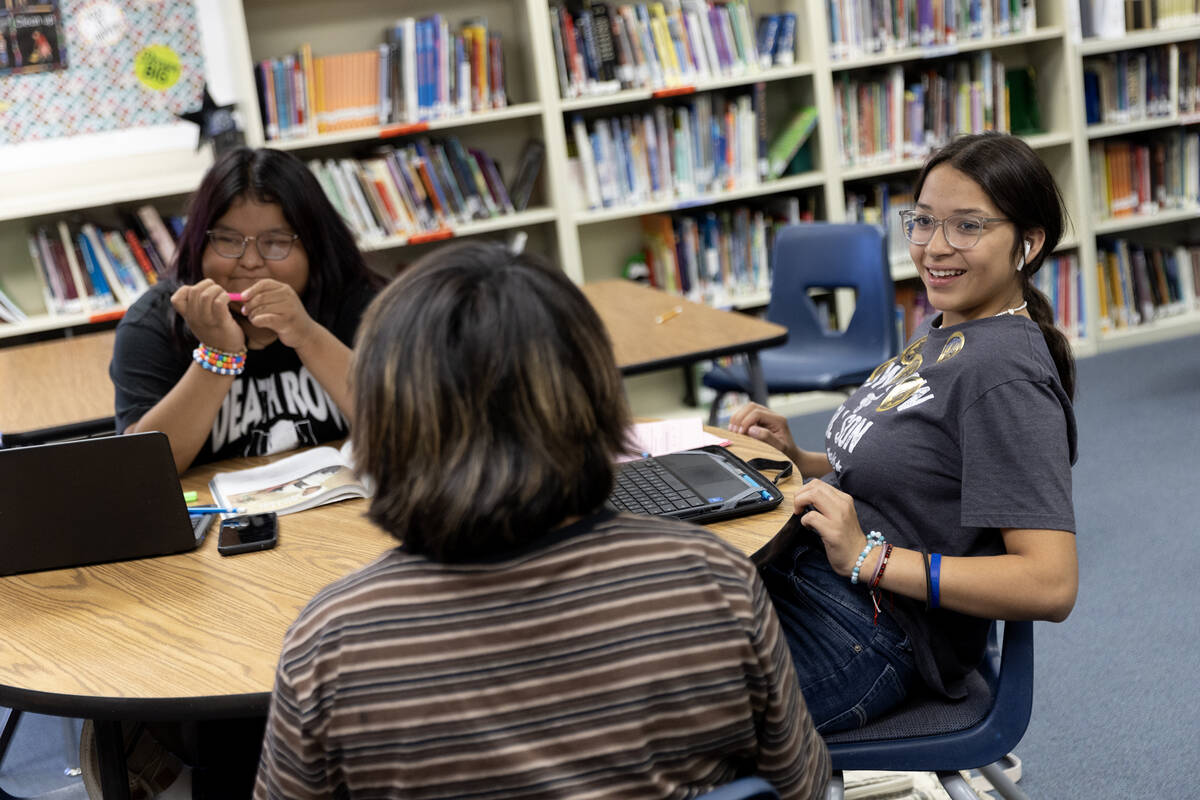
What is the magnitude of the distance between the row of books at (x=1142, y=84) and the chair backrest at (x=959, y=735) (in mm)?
3777

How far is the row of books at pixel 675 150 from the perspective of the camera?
4004 mm

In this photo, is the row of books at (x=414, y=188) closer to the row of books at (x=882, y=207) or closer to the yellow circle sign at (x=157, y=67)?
the yellow circle sign at (x=157, y=67)

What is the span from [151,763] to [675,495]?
717mm

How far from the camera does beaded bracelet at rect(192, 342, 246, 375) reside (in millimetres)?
1765

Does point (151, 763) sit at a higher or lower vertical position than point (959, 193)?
lower

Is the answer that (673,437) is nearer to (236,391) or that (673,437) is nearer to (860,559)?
(860,559)

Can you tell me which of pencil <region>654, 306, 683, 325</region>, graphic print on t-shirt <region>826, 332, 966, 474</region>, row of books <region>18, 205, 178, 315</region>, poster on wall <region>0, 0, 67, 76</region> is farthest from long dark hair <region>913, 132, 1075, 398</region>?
poster on wall <region>0, 0, 67, 76</region>

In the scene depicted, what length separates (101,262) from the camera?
11.9 feet

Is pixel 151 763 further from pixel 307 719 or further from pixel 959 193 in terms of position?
pixel 959 193

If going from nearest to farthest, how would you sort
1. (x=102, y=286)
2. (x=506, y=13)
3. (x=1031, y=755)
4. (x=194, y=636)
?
(x=194, y=636) → (x=1031, y=755) → (x=102, y=286) → (x=506, y=13)

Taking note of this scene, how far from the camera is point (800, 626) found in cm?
136

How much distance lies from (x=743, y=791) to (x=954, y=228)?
0.83 m

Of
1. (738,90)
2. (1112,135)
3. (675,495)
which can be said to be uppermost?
(738,90)

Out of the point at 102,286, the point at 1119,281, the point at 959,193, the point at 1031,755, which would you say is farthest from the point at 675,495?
the point at 1119,281
